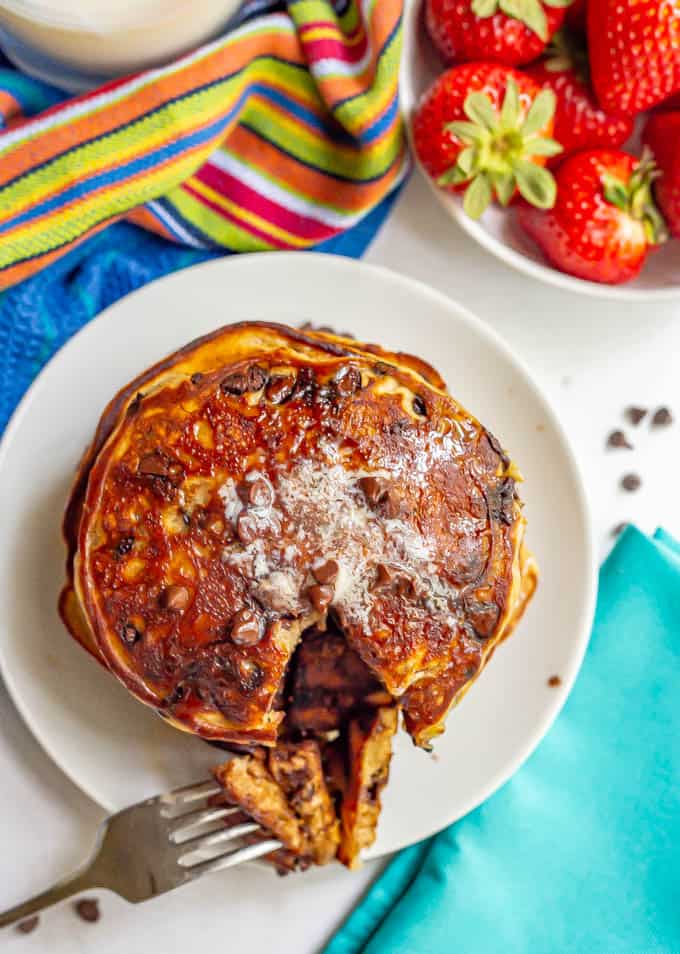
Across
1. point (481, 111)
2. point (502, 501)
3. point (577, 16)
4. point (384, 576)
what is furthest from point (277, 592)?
point (577, 16)

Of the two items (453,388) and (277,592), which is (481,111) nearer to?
(453,388)

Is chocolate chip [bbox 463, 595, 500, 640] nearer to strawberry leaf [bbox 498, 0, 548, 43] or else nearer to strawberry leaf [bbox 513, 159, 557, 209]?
strawberry leaf [bbox 513, 159, 557, 209]

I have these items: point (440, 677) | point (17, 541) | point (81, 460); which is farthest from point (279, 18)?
point (440, 677)

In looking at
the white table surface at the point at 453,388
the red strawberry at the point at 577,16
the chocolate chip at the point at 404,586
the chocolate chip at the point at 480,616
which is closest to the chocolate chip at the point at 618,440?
the white table surface at the point at 453,388

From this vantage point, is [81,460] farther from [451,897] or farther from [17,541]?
[451,897]

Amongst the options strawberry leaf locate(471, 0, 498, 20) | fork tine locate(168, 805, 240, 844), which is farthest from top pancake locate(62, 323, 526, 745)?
strawberry leaf locate(471, 0, 498, 20)

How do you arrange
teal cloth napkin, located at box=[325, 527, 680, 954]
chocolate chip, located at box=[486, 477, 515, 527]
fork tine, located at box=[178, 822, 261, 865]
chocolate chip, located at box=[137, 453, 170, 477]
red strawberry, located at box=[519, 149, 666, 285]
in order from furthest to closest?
teal cloth napkin, located at box=[325, 527, 680, 954]
red strawberry, located at box=[519, 149, 666, 285]
fork tine, located at box=[178, 822, 261, 865]
chocolate chip, located at box=[486, 477, 515, 527]
chocolate chip, located at box=[137, 453, 170, 477]
